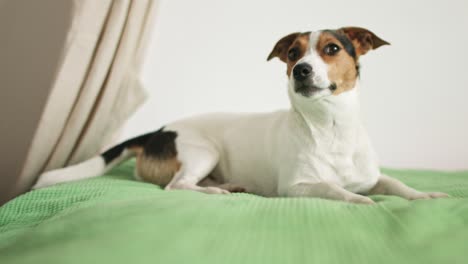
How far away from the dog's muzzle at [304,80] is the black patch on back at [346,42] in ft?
0.74

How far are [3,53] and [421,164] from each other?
299cm

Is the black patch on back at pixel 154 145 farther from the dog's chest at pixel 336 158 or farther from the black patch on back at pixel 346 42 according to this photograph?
the black patch on back at pixel 346 42

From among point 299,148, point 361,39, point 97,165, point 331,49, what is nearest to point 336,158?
point 299,148

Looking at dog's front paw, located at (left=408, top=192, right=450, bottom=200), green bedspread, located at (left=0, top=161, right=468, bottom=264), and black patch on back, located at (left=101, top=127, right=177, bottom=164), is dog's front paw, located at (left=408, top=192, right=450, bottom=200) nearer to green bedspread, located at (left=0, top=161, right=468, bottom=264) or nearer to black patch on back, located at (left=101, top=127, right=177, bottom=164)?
green bedspread, located at (left=0, top=161, right=468, bottom=264)

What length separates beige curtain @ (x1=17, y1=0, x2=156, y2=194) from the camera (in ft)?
6.44

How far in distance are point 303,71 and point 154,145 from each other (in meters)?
0.89

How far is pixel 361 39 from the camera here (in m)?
1.95

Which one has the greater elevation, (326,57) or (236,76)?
(326,57)

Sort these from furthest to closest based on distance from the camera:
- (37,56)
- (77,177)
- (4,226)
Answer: (37,56), (77,177), (4,226)

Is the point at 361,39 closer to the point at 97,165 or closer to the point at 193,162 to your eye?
the point at 193,162

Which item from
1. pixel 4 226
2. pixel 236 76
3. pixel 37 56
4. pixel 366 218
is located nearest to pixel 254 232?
pixel 366 218

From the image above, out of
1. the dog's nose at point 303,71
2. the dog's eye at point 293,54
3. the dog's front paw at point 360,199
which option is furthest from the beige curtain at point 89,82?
the dog's front paw at point 360,199

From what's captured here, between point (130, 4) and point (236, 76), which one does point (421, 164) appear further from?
point (130, 4)

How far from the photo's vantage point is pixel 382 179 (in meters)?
1.84
